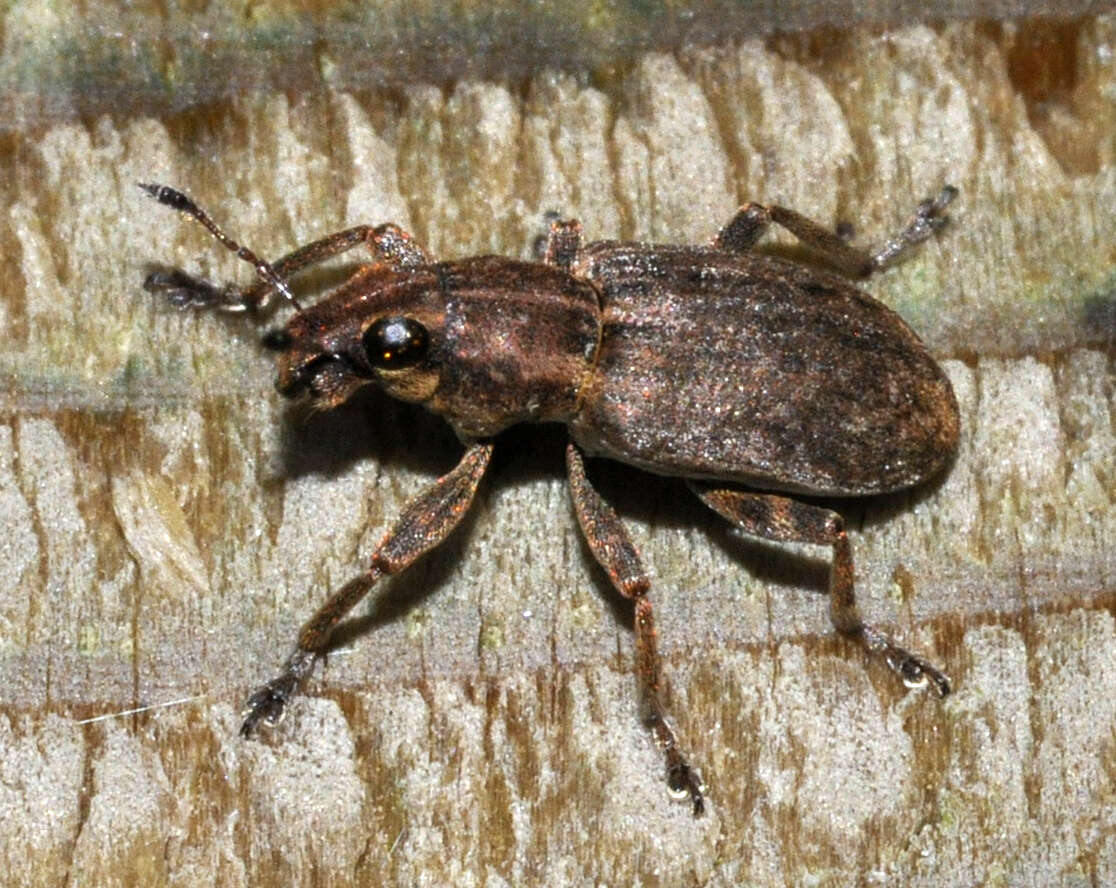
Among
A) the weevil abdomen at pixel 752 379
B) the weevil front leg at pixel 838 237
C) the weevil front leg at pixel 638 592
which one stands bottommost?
the weevil front leg at pixel 638 592

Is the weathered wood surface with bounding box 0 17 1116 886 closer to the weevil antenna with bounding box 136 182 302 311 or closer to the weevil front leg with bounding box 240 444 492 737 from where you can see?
the weevil front leg with bounding box 240 444 492 737

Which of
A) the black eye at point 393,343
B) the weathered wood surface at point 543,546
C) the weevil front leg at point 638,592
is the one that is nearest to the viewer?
the weathered wood surface at point 543,546

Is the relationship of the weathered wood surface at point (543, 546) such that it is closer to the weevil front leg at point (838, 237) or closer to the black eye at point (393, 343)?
the weevil front leg at point (838, 237)

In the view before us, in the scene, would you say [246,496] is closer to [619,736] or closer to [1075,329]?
[619,736]

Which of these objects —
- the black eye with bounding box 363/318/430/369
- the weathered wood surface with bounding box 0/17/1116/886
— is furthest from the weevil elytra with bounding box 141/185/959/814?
the weathered wood surface with bounding box 0/17/1116/886

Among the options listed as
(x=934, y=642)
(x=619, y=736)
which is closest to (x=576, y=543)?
(x=619, y=736)

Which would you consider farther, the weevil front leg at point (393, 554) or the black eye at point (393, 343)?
the black eye at point (393, 343)

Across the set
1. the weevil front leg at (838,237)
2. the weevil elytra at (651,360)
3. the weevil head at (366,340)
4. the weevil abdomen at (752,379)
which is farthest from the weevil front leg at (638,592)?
the weevil front leg at (838,237)
